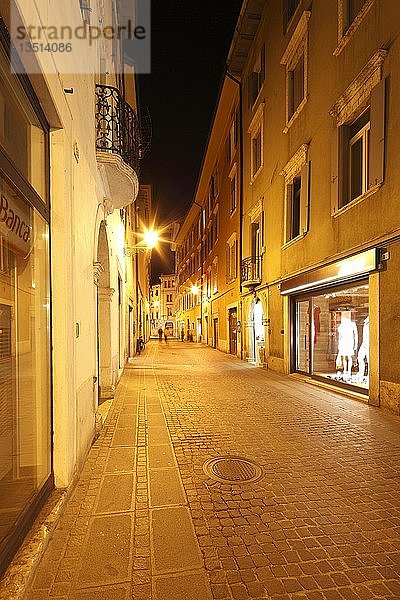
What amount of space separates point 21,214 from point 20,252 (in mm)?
329

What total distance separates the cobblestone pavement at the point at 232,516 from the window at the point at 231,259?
14332mm

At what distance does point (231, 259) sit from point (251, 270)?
5.19m

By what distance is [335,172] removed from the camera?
9.30 metres

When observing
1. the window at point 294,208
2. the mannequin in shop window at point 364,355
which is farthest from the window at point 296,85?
the mannequin in shop window at point 364,355

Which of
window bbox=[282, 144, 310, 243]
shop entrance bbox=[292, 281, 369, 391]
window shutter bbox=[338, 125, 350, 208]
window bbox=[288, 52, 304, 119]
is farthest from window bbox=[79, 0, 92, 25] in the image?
window bbox=[288, 52, 304, 119]


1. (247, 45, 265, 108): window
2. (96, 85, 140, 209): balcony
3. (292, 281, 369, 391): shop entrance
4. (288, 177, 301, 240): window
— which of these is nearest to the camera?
(96, 85, 140, 209): balcony

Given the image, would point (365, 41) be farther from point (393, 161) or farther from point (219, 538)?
point (219, 538)

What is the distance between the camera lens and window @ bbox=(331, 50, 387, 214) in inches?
299

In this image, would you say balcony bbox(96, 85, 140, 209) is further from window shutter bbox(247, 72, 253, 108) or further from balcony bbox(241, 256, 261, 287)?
window shutter bbox(247, 72, 253, 108)

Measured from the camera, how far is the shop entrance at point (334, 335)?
29.8 ft

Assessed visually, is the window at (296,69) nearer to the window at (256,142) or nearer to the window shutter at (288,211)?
the window shutter at (288,211)

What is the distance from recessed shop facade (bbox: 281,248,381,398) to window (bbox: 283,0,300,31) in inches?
355

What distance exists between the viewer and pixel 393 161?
7238mm

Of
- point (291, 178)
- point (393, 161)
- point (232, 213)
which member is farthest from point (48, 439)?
point (232, 213)
